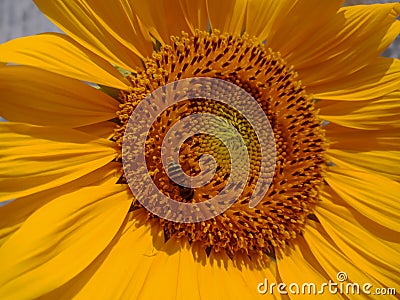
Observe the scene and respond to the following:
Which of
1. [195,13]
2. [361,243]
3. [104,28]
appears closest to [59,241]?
[104,28]

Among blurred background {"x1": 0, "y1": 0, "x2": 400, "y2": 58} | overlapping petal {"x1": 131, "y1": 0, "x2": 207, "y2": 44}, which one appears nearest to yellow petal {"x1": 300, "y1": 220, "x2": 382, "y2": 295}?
overlapping petal {"x1": 131, "y1": 0, "x2": 207, "y2": 44}

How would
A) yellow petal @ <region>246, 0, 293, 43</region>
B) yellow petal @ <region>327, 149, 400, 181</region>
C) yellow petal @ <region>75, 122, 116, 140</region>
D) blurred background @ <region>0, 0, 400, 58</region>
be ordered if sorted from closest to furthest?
yellow petal @ <region>75, 122, 116, 140</region> < yellow petal @ <region>246, 0, 293, 43</region> < yellow petal @ <region>327, 149, 400, 181</region> < blurred background @ <region>0, 0, 400, 58</region>

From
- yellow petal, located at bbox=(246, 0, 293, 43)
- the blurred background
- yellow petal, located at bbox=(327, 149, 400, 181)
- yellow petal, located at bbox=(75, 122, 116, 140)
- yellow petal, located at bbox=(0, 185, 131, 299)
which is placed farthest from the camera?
the blurred background

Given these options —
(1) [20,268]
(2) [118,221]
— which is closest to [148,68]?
(2) [118,221]

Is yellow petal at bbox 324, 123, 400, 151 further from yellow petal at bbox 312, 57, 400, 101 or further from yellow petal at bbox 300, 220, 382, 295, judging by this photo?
yellow petal at bbox 300, 220, 382, 295

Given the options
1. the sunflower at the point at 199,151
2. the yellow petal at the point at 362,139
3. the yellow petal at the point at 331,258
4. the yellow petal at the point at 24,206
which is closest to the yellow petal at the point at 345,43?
the sunflower at the point at 199,151

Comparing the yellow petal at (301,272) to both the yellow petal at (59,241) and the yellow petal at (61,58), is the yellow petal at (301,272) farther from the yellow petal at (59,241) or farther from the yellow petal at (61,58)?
the yellow petal at (61,58)
